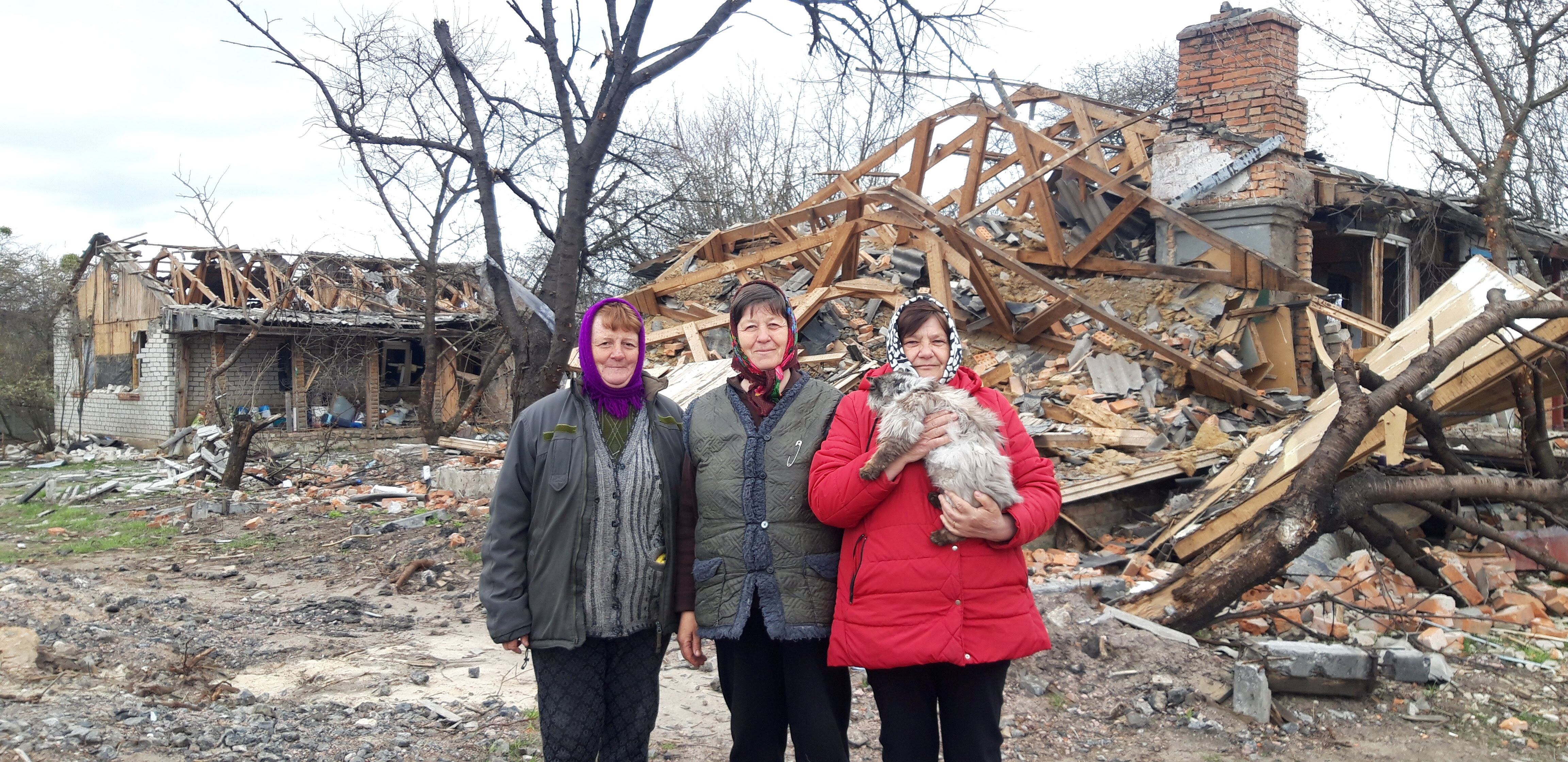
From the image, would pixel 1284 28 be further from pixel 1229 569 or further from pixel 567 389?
pixel 567 389

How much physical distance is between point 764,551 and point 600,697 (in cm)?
65

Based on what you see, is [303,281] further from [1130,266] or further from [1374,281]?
[1374,281]

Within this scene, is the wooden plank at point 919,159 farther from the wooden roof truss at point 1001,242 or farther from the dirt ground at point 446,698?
the dirt ground at point 446,698

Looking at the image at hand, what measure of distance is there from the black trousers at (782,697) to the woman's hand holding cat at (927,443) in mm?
510

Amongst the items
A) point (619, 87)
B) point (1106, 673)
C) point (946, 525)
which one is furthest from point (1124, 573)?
point (619, 87)

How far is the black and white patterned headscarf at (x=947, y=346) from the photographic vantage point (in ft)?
8.16

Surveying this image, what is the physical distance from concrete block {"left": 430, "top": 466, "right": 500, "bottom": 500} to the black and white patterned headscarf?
23.9 feet

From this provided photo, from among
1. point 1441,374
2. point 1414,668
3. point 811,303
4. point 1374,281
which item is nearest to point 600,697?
point 1414,668

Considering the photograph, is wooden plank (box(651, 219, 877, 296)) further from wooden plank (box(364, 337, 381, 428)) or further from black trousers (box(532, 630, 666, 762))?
wooden plank (box(364, 337, 381, 428))

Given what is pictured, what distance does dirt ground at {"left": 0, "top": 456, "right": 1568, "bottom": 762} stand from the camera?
354 centimetres

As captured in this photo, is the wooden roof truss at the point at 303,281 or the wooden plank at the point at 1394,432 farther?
the wooden roof truss at the point at 303,281

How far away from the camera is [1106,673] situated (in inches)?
167

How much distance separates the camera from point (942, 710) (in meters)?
2.37

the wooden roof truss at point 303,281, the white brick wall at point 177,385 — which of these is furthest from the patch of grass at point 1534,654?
the white brick wall at point 177,385
